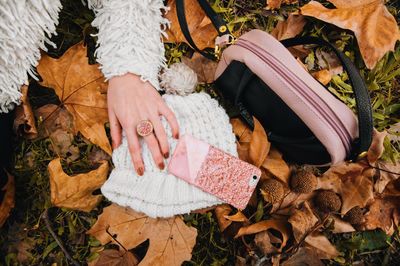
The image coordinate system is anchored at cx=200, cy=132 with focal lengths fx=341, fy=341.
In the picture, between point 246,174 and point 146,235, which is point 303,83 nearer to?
point 246,174

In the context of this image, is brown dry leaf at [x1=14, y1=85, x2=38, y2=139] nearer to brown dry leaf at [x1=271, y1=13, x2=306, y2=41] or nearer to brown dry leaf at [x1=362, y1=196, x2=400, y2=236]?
brown dry leaf at [x1=271, y1=13, x2=306, y2=41]

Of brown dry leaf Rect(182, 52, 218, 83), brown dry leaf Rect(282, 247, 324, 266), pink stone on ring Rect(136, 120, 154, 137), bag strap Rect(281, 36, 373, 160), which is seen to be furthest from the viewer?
brown dry leaf Rect(182, 52, 218, 83)

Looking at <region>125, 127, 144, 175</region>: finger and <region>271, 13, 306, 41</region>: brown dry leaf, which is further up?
<region>271, 13, 306, 41</region>: brown dry leaf

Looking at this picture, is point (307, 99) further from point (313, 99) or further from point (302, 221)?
point (302, 221)

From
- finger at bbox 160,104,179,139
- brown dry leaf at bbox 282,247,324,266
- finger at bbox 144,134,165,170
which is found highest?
finger at bbox 160,104,179,139

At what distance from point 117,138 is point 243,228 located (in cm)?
42

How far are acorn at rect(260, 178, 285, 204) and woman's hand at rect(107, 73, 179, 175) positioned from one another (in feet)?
0.98

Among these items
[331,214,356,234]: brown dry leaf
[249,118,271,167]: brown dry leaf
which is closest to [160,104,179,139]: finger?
[249,118,271,167]: brown dry leaf

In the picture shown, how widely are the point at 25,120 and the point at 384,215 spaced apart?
109cm

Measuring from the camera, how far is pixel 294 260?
95 centimetres

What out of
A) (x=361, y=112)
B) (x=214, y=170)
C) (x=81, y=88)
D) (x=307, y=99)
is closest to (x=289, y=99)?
(x=307, y=99)

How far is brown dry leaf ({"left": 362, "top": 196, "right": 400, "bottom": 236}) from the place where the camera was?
3.35 feet

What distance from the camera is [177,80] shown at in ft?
3.03

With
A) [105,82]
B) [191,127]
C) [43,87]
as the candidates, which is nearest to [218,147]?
[191,127]
